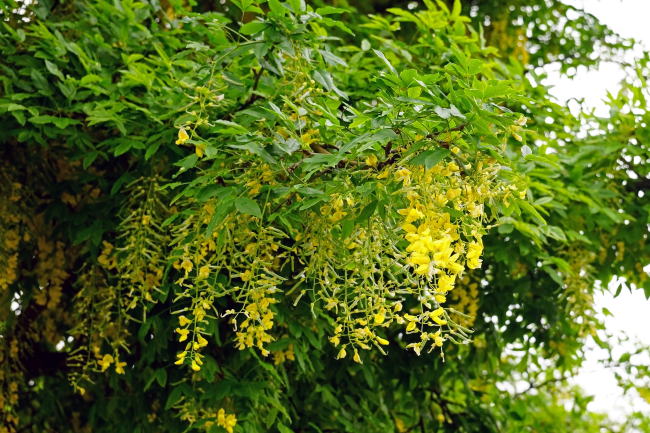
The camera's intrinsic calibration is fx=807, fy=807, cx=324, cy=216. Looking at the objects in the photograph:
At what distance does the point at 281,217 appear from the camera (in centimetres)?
162

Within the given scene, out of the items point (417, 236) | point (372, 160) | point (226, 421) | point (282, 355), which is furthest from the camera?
point (282, 355)

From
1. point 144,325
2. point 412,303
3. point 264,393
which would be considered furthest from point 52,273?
point 412,303

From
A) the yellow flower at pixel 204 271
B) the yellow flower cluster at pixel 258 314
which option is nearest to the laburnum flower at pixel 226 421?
the yellow flower cluster at pixel 258 314

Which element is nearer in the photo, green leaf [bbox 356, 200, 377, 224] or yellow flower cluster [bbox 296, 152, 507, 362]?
yellow flower cluster [bbox 296, 152, 507, 362]

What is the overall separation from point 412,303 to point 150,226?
988mm

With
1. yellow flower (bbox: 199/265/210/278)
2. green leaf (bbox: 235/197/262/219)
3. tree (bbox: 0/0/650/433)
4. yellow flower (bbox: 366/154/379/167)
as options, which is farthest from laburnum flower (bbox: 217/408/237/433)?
yellow flower (bbox: 366/154/379/167)

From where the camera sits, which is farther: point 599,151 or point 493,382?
point 493,382

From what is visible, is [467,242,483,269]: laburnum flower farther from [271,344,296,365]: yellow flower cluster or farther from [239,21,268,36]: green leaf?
[271,344,296,365]: yellow flower cluster

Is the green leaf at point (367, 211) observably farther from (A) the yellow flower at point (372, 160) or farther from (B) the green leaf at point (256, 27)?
(B) the green leaf at point (256, 27)

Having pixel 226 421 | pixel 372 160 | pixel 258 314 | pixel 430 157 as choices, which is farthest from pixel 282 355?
pixel 430 157

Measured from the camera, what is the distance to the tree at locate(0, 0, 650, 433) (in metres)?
1.54

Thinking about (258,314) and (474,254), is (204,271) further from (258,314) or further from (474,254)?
(474,254)

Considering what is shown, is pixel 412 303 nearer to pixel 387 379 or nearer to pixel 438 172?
pixel 387 379

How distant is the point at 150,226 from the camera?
7.20 ft
